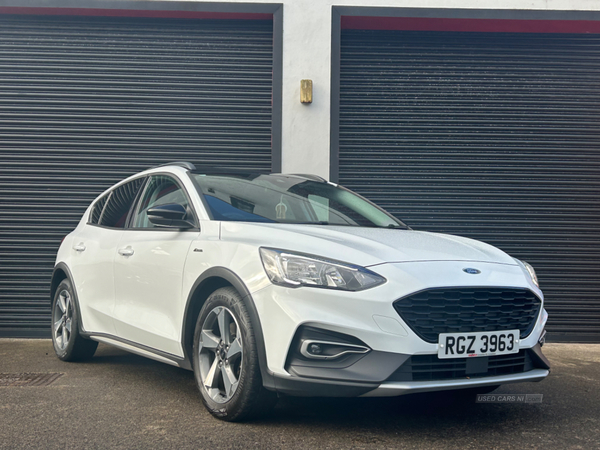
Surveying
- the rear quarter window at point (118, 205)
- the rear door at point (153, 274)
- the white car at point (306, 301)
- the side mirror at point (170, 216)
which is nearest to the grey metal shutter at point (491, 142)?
the rear quarter window at point (118, 205)

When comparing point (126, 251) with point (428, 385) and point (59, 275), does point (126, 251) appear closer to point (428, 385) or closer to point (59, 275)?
point (59, 275)

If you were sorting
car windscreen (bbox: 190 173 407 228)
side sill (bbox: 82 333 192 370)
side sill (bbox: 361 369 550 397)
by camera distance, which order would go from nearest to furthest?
side sill (bbox: 361 369 550 397) < side sill (bbox: 82 333 192 370) < car windscreen (bbox: 190 173 407 228)

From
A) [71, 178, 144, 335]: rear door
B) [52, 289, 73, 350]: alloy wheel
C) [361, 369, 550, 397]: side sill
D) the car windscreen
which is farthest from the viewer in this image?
[52, 289, 73, 350]: alloy wheel

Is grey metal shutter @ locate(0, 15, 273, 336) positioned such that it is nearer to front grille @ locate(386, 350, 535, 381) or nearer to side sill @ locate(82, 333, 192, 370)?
side sill @ locate(82, 333, 192, 370)

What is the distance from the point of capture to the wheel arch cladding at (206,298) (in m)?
3.12

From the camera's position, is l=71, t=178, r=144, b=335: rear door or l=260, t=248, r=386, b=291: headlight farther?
l=71, t=178, r=144, b=335: rear door

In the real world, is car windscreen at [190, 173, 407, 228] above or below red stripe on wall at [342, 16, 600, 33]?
below

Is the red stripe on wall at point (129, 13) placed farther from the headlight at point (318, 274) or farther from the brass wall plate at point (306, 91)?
the headlight at point (318, 274)

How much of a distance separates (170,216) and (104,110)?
4.36 meters

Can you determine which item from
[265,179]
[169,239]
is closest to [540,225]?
[265,179]

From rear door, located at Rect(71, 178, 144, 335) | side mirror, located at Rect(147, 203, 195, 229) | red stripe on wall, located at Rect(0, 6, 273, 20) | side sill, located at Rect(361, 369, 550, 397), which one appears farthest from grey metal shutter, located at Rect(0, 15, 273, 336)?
side sill, located at Rect(361, 369, 550, 397)

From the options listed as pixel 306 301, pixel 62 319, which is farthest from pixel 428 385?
pixel 62 319

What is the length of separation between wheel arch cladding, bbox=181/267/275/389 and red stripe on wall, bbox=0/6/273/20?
4.97 metres

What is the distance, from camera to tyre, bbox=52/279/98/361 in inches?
207
